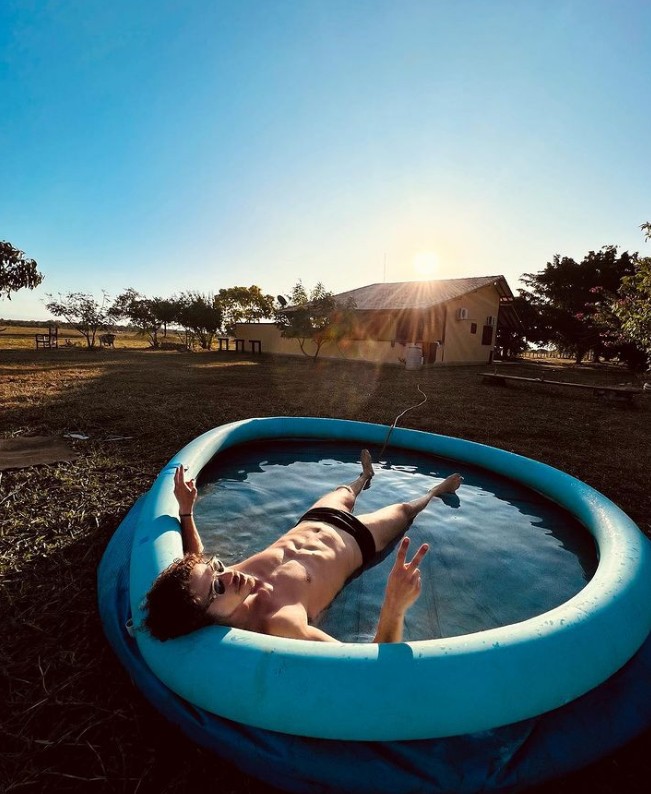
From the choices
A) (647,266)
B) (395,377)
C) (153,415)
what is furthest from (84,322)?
(647,266)

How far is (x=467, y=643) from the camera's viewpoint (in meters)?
1.65

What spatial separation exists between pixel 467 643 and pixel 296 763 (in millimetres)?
774

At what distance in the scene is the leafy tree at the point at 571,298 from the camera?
2936 cm

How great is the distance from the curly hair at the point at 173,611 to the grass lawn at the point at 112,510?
408mm

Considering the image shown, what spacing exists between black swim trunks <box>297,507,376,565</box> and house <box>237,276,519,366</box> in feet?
56.5

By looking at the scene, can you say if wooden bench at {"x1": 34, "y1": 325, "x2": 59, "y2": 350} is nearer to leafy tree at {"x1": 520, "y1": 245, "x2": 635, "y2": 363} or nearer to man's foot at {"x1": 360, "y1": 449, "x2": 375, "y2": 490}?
man's foot at {"x1": 360, "y1": 449, "x2": 375, "y2": 490}

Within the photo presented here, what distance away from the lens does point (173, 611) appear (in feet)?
5.79

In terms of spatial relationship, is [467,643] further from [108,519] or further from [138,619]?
[108,519]

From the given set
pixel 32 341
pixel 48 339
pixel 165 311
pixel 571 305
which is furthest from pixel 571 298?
pixel 32 341

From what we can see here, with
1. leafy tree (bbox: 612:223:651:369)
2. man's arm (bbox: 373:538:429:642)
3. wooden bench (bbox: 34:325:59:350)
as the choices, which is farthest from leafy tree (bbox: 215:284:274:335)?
man's arm (bbox: 373:538:429:642)

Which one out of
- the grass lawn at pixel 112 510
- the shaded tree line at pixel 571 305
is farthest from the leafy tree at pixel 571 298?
the grass lawn at pixel 112 510

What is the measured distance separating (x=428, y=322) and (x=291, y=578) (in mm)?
20777

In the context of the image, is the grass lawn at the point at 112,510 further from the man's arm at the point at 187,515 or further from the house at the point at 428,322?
the house at the point at 428,322

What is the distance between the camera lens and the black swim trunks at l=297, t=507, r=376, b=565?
10.5ft
